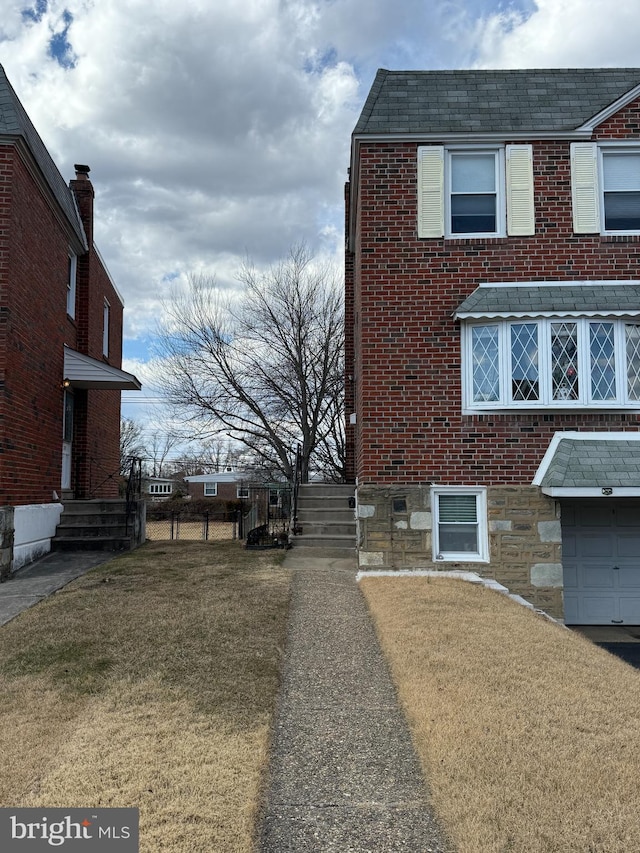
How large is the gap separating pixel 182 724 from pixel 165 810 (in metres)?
1.05

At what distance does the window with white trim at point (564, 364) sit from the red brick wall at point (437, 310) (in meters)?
0.26

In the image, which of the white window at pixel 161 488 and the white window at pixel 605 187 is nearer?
the white window at pixel 605 187

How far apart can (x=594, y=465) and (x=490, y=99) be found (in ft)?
20.0

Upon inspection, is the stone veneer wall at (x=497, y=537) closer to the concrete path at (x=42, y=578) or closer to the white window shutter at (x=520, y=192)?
the white window shutter at (x=520, y=192)

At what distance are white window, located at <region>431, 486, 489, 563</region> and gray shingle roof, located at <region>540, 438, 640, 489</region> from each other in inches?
39.8

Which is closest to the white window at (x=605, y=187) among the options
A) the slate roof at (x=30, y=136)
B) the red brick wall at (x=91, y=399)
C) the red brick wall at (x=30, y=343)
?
the slate roof at (x=30, y=136)

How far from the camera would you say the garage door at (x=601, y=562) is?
1050 cm

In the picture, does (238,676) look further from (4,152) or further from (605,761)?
(4,152)

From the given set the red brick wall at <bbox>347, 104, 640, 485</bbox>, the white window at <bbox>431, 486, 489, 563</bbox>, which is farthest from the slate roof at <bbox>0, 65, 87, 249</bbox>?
the white window at <bbox>431, 486, 489, 563</bbox>

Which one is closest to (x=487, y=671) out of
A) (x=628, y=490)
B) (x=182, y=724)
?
(x=182, y=724)

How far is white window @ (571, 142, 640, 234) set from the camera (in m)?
9.73

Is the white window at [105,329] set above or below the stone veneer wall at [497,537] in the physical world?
above

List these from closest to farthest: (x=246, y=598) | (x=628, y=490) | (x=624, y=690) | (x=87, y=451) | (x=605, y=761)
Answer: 1. (x=605, y=761)
2. (x=624, y=690)
3. (x=246, y=598)
4. (x=628, y=490)
5. (x=87, y=451)

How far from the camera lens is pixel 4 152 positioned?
31.7ft
